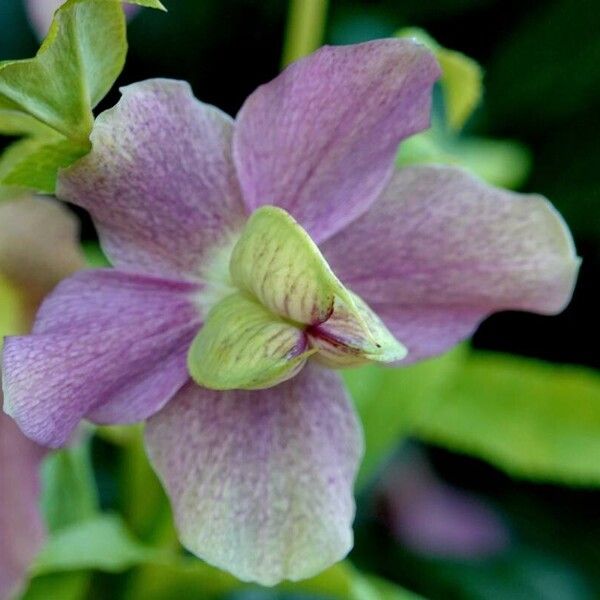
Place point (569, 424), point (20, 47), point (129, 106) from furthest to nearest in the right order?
1. point (20, 47)
2. point (569, 424)
3. point (129, 106)

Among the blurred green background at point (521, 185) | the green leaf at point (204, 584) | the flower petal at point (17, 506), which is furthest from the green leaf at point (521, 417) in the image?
the flower petal at point (17, 506)

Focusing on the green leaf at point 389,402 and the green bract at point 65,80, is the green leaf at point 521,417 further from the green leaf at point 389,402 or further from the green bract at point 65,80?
the green bract at point 65,80

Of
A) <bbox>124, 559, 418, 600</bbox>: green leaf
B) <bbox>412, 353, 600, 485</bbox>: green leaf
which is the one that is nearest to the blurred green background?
<bbox>412, 353, 600, 485</bbox>: green leaf

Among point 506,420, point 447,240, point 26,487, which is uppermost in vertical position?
point 447,240

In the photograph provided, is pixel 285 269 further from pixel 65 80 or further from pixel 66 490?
pixel 66 490

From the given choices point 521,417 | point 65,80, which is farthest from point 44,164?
point 521,417

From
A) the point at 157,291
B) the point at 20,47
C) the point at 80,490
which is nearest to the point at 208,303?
the point at 157,291

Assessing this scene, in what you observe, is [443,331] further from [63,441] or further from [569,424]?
[569,424]
